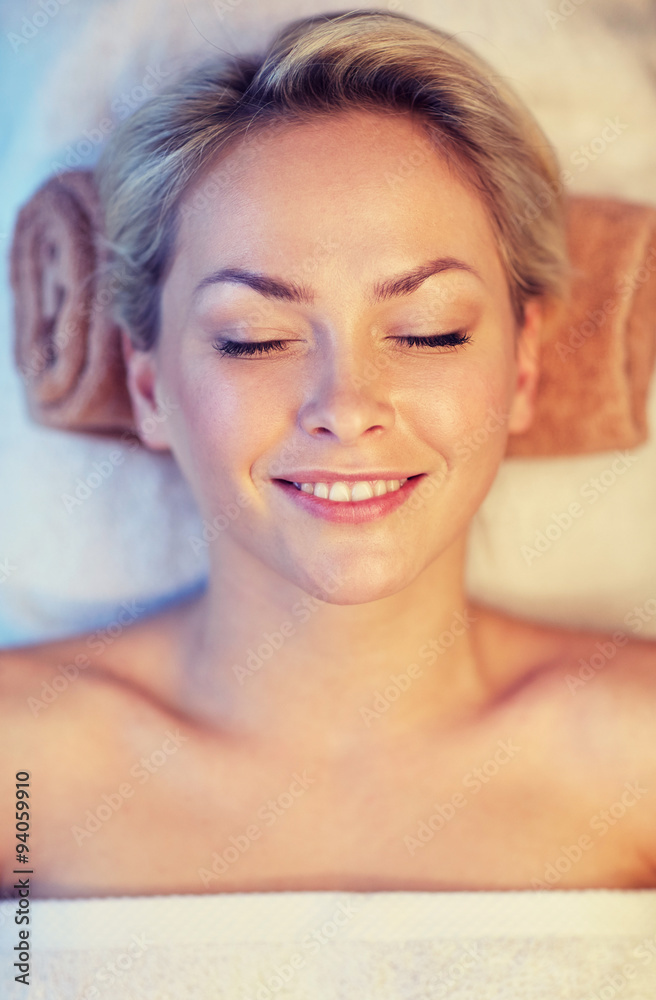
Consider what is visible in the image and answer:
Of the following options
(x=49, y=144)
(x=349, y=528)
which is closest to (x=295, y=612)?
(x=349, y=528)

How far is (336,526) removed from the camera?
4.01 feet

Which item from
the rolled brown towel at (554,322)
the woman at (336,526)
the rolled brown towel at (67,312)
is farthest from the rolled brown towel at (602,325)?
the rolled brown towel at (67,312)

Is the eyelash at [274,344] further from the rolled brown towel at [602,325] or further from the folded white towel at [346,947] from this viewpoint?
the folded white towel at [346,947]

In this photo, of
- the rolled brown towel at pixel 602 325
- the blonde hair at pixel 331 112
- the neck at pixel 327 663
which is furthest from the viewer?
the rolled brown towel at pixel 602 325

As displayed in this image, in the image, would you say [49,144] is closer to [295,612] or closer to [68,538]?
[68,538]

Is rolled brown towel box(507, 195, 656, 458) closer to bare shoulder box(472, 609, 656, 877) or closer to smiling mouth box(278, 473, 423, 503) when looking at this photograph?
bare shoulder box(472, 609, 656, 877)

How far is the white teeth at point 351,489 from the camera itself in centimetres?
123

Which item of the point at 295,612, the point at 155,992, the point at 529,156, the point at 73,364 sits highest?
the point at 529,156

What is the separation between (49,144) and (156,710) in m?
1.06

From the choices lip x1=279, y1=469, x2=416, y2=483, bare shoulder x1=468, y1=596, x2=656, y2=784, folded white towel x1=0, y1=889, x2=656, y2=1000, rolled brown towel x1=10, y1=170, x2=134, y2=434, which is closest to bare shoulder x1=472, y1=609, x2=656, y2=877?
bare shoulder x1=468, y1=596, x2=656, y2=784

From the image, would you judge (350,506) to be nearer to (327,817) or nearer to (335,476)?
(335,476)

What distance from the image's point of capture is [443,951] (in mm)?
1314

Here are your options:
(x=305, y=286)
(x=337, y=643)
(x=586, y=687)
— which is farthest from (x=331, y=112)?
(x=586, y=687)

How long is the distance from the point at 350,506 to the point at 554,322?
628mm
